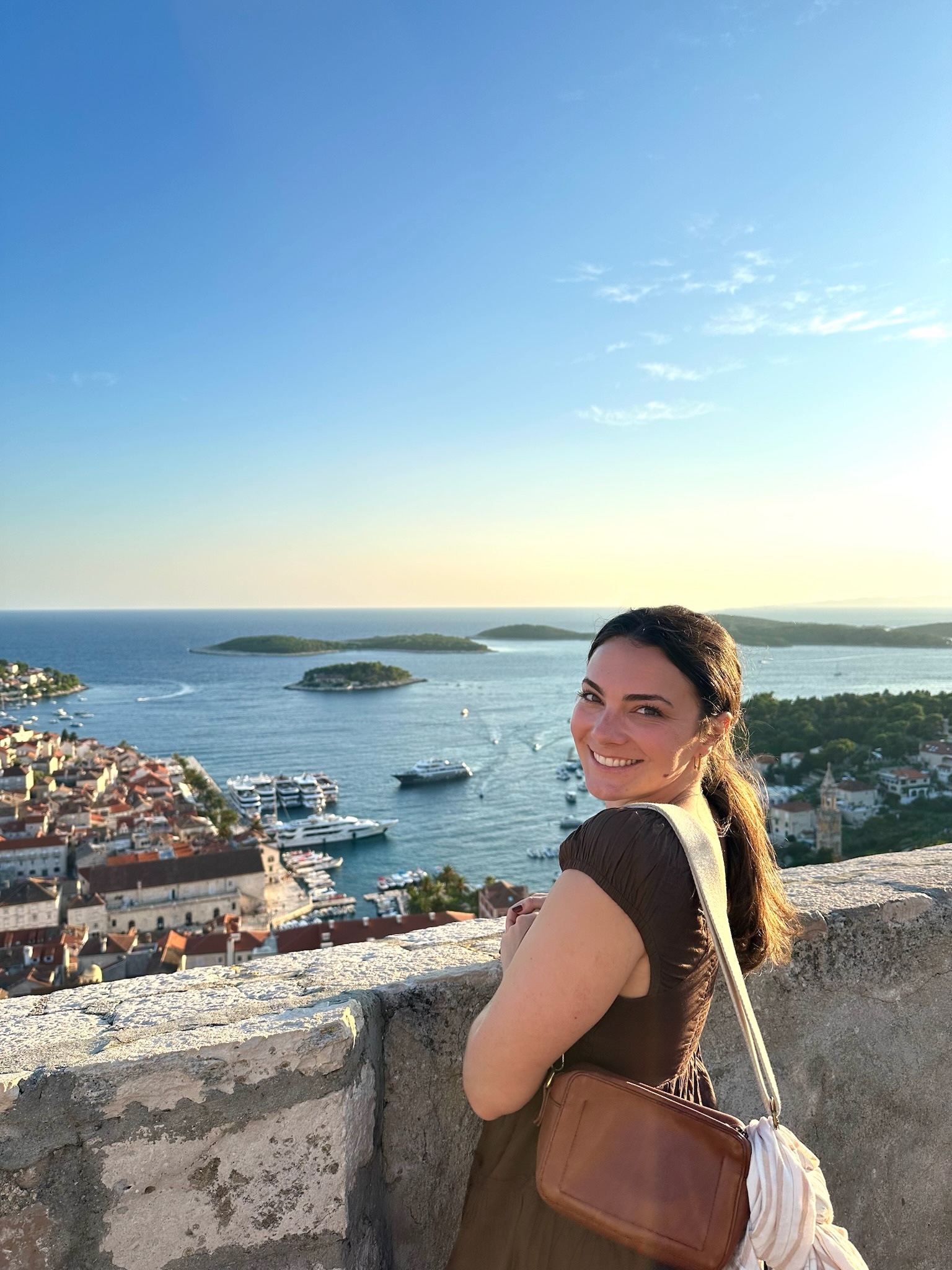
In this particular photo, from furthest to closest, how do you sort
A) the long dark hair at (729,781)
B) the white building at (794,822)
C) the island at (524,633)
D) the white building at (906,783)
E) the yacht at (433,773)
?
the island at (524,633) < the yacht at (433,773) < the white building at (906,783) < the white building at (794,822) < the long dark hair at (729,781)

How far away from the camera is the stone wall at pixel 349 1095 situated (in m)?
0.87

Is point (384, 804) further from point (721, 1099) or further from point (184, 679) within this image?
point (184, 679)

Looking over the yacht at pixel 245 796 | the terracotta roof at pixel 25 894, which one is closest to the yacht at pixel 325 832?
the yacht at pixel 245 796

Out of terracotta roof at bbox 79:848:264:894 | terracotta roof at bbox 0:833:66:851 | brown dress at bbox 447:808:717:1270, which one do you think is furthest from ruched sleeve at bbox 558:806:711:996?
terracotta roof at bbox 0:833:66:851

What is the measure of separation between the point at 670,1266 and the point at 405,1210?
478 millimetres

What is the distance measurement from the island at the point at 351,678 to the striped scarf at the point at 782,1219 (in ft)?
234

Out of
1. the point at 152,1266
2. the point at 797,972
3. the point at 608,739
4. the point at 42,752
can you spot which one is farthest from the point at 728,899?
the point at 42,752

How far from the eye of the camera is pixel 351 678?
74125 mm

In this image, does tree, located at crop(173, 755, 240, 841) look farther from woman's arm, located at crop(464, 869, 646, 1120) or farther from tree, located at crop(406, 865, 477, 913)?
woman's arm, located at crop(464, 869, 646, 1120)

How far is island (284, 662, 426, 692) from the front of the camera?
72.3 meters

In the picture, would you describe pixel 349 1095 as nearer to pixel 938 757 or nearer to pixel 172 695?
pixel 938 757

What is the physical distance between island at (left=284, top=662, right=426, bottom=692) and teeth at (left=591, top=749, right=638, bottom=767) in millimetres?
70970

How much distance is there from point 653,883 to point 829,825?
2272 centimetres

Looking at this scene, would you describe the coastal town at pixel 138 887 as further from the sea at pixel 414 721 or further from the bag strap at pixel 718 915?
the bag strap at pixel 718 915
